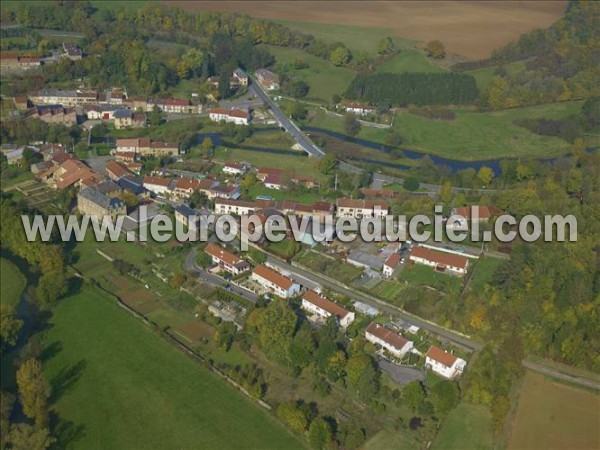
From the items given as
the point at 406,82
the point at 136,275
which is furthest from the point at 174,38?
the point at 136,275

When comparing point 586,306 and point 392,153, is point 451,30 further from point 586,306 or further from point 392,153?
point 586,306

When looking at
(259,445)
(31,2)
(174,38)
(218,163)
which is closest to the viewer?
(259,445)

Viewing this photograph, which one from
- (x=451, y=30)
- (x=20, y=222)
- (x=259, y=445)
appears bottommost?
(x=259, y=445)

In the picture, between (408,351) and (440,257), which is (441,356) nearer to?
(408,351)

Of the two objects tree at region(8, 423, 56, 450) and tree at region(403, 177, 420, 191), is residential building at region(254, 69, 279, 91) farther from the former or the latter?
tree at region(8, 423, 56, 450)

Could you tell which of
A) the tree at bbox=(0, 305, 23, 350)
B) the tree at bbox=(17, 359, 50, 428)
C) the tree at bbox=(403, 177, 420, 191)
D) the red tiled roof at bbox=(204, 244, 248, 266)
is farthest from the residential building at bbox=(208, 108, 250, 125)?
the tree at bbox=(17, 359, 50, 428)

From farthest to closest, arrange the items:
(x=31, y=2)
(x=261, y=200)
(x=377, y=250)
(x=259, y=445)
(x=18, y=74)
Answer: (x=31, y=2) < (x=18, y=74) < (x=261, y=200) < (x=377, y=250) < (x=259, y=445)

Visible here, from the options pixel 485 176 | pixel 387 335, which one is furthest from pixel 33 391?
pixel 485 176

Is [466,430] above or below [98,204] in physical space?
below

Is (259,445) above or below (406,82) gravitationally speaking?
below
